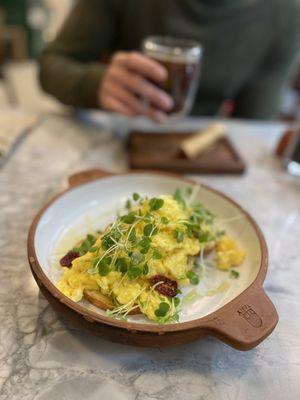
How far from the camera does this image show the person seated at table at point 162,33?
113cm

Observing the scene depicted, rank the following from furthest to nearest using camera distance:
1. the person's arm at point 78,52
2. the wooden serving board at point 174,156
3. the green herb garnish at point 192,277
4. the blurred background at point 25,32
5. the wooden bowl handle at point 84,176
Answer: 1. the blurred background at point 25,32
2. the person's arm at point 78,52
3. the wooden serving board at point 174,156
4. the wooden bowl handle at point 84,176
5. the green herb garnish at point 192,277

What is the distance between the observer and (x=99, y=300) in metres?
0.56

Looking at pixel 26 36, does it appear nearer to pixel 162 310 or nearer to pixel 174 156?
pixel 174 156

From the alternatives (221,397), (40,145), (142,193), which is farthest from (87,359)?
(40,145)

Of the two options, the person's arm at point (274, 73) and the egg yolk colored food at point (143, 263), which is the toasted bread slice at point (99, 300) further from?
the person's arm at point (274, 73)

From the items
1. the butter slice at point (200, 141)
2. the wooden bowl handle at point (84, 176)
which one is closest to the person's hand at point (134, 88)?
the butter slice at point (200, 141)

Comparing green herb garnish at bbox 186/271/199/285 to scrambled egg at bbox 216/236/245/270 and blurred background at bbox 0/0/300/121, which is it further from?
blurred background at bbox 0/0/300/121

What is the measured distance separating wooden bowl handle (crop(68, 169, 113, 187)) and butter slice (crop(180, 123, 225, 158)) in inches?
11.7

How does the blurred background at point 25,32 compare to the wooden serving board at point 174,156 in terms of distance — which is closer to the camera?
the wooden serving board at point 174,156

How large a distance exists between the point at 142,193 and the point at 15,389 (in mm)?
485

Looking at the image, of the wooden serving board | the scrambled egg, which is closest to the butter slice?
the wooden serving board

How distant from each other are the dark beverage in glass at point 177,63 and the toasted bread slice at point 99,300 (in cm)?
69

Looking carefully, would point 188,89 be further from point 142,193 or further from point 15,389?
point 15,389

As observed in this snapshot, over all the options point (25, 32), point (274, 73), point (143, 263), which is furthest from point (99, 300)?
point (25, 32)
